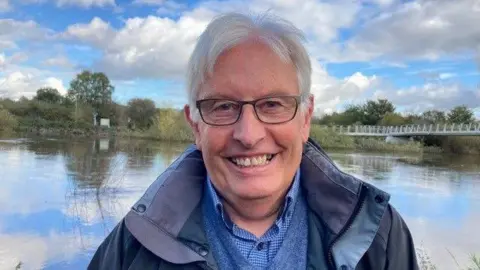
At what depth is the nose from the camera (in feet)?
4.87

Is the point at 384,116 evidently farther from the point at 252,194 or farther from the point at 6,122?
the point at 252,194

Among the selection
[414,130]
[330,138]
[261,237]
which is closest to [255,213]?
[261,237]

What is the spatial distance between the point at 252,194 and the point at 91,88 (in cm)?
5508

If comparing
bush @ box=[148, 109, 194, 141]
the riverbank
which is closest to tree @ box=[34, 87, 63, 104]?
the riverbank

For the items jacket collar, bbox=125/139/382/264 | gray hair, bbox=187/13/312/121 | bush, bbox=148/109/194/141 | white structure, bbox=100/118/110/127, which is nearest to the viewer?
jacket collar, bbox=125/139/382/264

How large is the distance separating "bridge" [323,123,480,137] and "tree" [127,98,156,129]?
19.8 metres

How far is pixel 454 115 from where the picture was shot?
53188 millimetres

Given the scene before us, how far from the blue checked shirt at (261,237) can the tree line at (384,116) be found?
174 ft

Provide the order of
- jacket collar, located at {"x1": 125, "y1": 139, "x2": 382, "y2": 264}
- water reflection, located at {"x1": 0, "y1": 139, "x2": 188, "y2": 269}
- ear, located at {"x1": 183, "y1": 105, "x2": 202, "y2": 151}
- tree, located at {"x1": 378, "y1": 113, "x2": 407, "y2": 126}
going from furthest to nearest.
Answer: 1. tree, located at {"x1": 378, "y1": 113, "x2": 407, "y2": 126}
2. water reflection, located at {"x1": 0, "y1": 139, "x2": 188, "y2": 269}
3. ear, located at {"x1": 183, "y1": 105, "x2": 202, "y2": 151}
4. jacket collar, located at {"x1": 125, "y1": 139, "x2": 382, "y2": 264}

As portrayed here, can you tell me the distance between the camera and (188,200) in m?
1.56

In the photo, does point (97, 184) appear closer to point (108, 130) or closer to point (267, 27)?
point (267, 27)

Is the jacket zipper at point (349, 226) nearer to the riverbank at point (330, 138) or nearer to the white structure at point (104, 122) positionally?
the riverbank at point (330, 138)

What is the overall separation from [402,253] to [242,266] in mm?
531

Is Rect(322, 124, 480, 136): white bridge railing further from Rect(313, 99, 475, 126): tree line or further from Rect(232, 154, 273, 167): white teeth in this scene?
Rect(232, 154, 273, 167): white teeth
